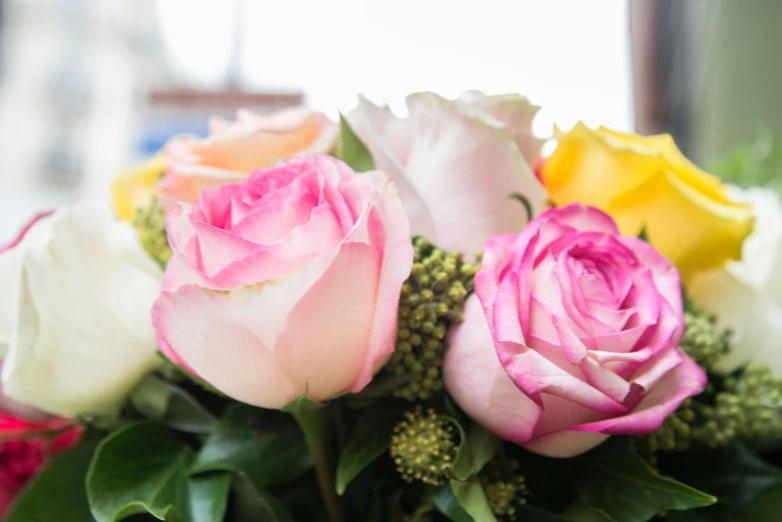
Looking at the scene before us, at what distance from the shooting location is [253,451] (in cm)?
34

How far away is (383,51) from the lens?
2504 millimetres

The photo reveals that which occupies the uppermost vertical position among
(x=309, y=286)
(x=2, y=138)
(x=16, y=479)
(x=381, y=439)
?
(x=309, y=286)

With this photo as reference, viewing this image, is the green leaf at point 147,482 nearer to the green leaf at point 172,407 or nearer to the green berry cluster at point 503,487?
the green leaf at point 172,407

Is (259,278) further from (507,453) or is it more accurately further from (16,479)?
(16,479)

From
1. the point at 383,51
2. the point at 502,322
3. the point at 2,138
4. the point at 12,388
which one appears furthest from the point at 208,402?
the point at 2,138

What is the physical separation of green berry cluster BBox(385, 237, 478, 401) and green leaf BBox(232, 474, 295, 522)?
0.29 feet

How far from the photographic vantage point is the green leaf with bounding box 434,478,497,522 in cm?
27

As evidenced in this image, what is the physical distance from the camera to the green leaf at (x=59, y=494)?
365 millimetres

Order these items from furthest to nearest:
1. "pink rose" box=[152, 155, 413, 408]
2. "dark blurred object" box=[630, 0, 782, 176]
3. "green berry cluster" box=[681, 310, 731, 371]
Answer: "dark blurred object" box=[630, 0, 782, 176], "green berry cluster" box=[681, 310, 731, 371], "pink rose" box=[152, 155, 413, 408]

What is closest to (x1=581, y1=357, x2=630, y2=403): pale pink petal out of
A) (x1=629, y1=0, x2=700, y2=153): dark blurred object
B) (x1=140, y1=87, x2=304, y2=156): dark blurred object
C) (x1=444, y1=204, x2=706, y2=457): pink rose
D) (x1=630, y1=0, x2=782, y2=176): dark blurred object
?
(x1=444, y1=204, x2=706, y2=457): pink rose

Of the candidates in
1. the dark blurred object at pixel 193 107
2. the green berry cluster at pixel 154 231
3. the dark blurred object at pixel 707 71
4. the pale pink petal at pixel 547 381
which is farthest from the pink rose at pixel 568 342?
the dark blurred object at pixel 193 107

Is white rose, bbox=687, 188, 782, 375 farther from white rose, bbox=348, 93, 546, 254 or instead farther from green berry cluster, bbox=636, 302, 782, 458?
white rose, bbox=348, 93, 546, 254

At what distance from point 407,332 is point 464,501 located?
0.27 feet

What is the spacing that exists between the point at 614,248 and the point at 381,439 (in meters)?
0.16
